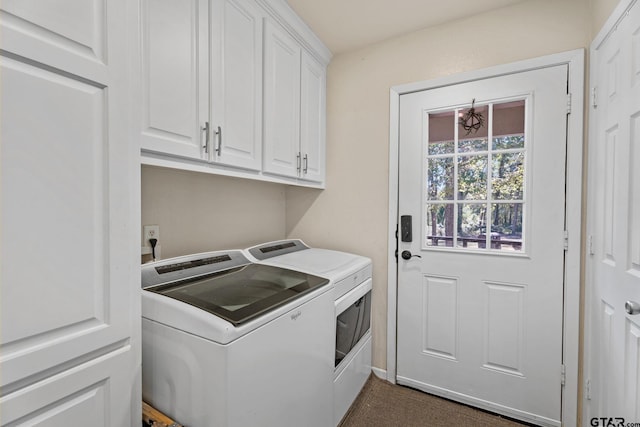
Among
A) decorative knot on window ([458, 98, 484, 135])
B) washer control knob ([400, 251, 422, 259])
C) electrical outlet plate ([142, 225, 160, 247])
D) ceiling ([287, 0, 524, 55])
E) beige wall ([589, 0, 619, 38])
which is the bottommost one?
washer control knob ([400, 251, 422, 259])

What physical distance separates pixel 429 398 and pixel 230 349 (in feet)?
5.42

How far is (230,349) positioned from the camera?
2.77 ft

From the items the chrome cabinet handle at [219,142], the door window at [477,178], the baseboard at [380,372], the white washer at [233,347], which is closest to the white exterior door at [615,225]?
the door window at [477,178]

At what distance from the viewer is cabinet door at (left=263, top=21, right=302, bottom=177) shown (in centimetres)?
160

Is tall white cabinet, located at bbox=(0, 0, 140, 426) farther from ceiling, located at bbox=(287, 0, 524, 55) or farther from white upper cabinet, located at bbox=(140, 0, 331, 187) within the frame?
ceiling, located at bbox=(287, 0, 524, 55)

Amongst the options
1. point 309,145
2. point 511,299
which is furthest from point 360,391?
point 309,145

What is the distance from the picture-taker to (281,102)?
5.63 ft

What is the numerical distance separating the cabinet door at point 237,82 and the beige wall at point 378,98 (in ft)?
2.66

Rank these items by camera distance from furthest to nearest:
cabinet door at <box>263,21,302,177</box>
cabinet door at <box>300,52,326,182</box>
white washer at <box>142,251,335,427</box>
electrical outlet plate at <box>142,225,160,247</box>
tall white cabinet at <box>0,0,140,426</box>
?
cabinet door at <box>300,52,326,182</box>
cabinet door at <box>263,21,302,177</box>
electrical outlet plate at <box>142,225,160,247</box>
white washer at <box>142,251,335,427</box>
tall white cabinet at <box>0,0,140,426</box>

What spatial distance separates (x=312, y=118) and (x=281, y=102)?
0.37 metres

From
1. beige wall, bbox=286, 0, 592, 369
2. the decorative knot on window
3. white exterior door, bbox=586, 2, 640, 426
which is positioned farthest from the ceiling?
white exterior door, bbox=586, 2, 640, 426

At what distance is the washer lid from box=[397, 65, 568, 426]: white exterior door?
3.09 feet

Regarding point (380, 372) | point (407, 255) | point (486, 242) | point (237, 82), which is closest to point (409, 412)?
point (380, 372)

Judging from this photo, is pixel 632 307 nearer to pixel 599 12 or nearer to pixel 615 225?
pixel 615 225
